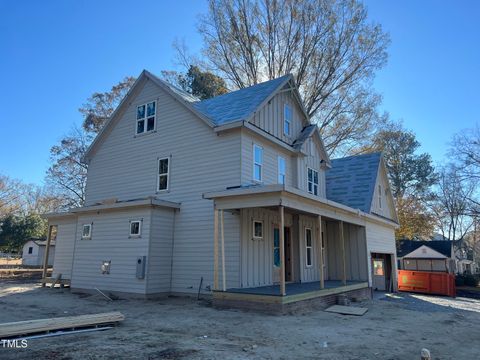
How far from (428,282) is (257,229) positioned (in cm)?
1355

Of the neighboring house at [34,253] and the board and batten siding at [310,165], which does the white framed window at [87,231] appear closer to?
the board and batten siding at [310,165]

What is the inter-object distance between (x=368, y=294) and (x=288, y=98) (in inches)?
369

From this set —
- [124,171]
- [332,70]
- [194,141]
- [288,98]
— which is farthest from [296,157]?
[332,70]

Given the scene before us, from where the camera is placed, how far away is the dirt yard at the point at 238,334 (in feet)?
19.5

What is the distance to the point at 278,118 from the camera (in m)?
15.6

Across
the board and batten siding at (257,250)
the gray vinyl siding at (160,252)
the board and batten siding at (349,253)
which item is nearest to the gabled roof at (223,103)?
the board and batten siding at (257,250)

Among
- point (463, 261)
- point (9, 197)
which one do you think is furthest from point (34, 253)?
point (463, 261)

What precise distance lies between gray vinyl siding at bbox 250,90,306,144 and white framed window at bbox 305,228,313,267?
414 centimetres

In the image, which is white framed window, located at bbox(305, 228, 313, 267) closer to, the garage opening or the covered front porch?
the covered front porch

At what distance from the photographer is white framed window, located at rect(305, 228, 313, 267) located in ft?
52.1

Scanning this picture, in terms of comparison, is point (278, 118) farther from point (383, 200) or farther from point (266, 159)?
point (383, 200)

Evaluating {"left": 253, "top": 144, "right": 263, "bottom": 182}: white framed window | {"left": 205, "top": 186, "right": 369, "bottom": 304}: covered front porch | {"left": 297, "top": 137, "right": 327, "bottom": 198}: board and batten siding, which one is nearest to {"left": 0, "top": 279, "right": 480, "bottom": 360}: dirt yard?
{"left": 205, "top": 186, "right": 369, "bottom": 304}: covered front porch

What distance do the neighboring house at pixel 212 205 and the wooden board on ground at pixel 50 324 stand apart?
3.80m

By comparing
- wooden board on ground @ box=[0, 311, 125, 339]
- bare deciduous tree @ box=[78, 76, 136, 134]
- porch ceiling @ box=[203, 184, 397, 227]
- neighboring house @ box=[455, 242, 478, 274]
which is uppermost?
bare deciduous tree @ box=[78, 76, 136, 134]
